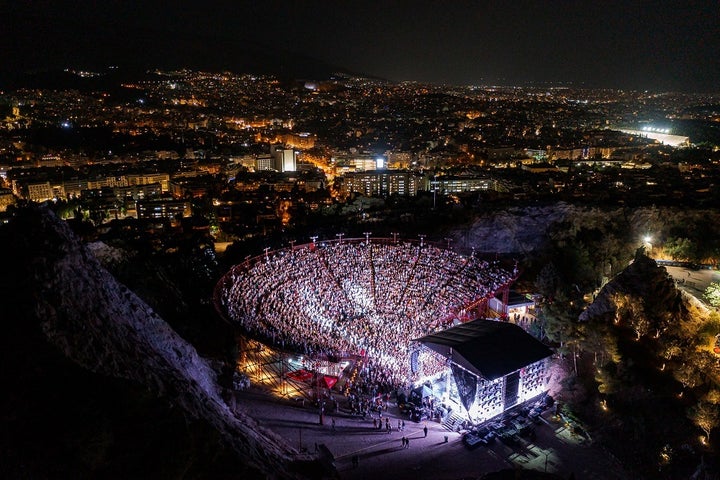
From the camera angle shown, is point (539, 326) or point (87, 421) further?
point (539, 326)

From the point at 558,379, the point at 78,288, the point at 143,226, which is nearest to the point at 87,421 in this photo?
the point at 78,288

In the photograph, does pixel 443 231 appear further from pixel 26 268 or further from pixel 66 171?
pixel 66 171

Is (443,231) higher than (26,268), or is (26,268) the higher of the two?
(26,268)

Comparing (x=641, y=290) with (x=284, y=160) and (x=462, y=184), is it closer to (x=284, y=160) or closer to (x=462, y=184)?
(x=462, y=184)

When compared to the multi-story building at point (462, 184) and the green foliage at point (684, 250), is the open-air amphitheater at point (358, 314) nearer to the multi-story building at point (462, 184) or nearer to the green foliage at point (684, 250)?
the green foliage at point (684, 250)

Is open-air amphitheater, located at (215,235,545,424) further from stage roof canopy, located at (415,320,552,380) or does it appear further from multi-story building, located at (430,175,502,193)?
multi-story building, located at (430,175,502,193)
